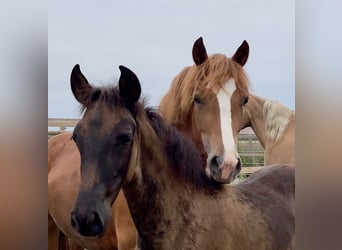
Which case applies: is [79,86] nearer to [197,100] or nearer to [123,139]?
[123,139]

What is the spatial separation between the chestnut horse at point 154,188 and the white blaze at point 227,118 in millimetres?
84

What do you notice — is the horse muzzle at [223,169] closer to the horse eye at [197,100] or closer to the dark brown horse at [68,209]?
the horse eye at [197,100]

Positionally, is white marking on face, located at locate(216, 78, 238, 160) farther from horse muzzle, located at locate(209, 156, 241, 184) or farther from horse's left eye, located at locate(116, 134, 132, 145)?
horse's left eye, located at locate(116, 134, 132, 145)

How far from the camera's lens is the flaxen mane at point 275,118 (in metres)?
1.34

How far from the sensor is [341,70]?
127 cm

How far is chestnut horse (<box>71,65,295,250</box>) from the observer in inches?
41.9

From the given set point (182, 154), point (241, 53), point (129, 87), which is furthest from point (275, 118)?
point (129, 87)

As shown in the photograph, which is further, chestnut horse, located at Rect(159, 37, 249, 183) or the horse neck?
the horse neck

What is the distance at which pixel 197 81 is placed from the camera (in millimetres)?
1245

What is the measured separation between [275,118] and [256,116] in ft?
0.24

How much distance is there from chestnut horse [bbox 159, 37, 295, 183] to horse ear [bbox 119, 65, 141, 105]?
0.16 meters

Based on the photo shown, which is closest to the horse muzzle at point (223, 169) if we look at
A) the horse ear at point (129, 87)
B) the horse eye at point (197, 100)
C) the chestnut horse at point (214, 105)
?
the chestnut horse at point (214, 105)

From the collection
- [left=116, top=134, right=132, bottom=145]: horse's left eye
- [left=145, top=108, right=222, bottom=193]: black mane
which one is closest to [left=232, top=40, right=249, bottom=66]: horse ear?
[left=145, top=108, right=222, bottom=193]: black mane

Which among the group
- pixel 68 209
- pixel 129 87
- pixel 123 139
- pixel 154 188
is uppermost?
pixel 129 87
